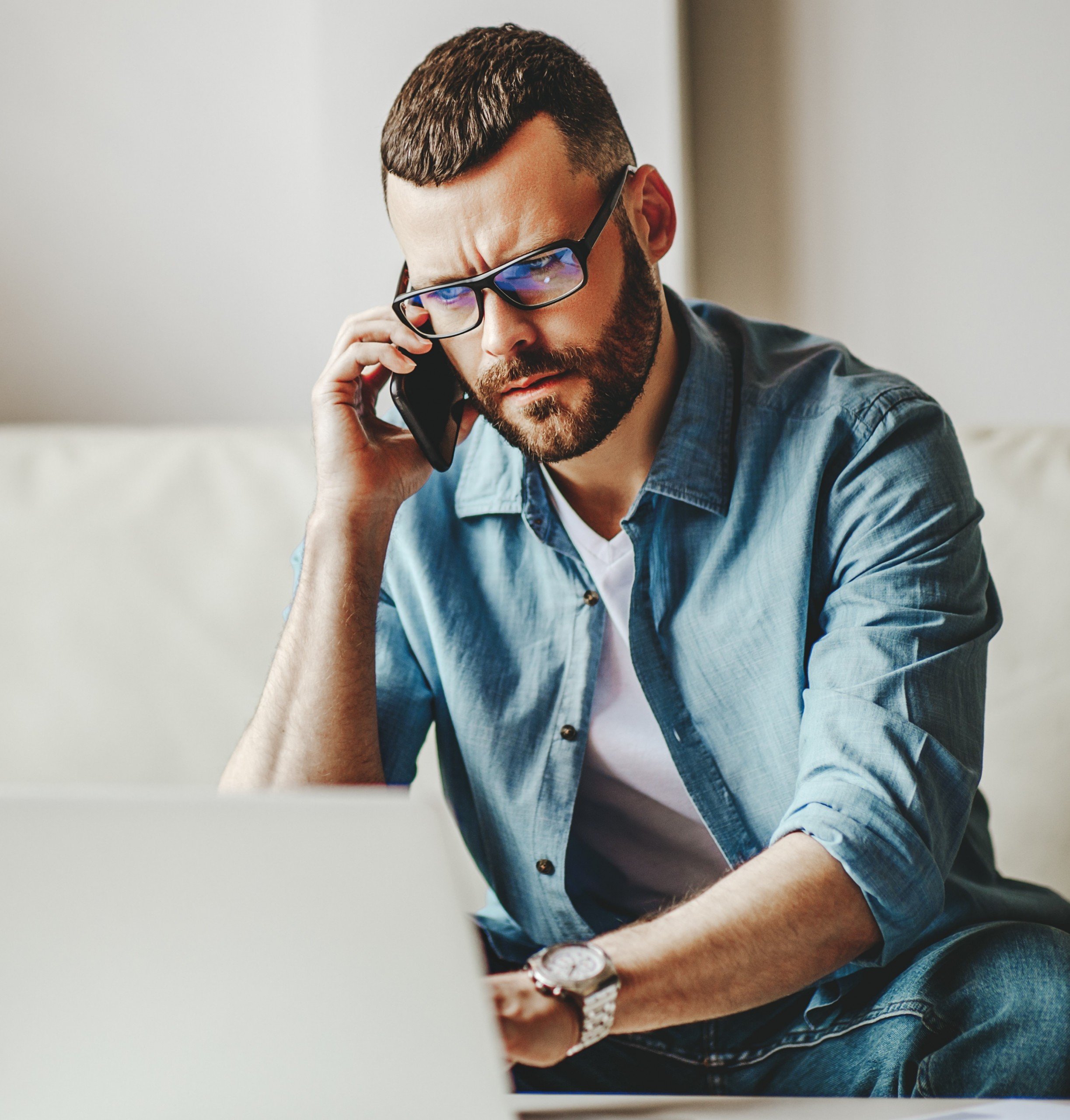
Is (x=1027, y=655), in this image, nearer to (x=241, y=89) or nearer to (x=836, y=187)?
(x=836, y=187)

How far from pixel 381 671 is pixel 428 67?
0.64 metres

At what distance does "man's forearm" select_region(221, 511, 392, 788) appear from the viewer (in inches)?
43.8

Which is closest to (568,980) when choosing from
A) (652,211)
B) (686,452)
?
(686,452)

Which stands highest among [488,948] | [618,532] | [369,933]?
[369,933]

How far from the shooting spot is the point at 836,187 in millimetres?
1709

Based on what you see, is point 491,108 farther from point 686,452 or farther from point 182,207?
point 182,207

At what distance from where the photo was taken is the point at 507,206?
104cm

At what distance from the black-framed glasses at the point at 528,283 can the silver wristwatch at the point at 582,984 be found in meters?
0.61

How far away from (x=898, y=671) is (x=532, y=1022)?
1.45 ft

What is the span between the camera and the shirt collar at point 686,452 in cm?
112

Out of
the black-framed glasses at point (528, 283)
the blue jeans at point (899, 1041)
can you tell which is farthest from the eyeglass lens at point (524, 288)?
the blue jeans at point (899, 1041)

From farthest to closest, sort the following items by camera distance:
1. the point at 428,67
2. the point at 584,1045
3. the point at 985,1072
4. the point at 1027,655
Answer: the point at 1027,655, the point at 428,67, the point at 985,1072, the point at 584,1045

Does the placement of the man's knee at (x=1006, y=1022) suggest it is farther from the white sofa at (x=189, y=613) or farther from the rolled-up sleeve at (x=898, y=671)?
the white sofa at (x=189, y=613)

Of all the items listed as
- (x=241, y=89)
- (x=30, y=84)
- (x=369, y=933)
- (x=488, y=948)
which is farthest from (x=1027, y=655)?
A: (x=30, y=84)
